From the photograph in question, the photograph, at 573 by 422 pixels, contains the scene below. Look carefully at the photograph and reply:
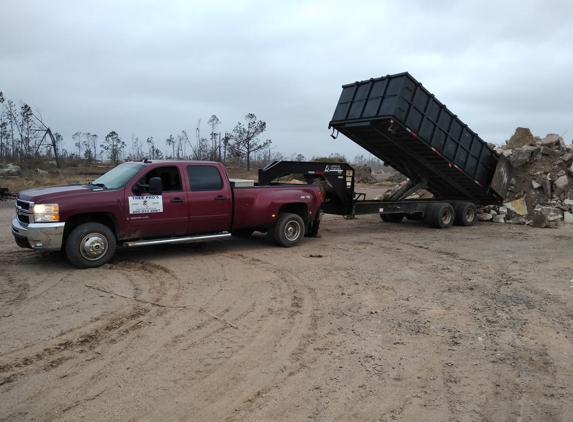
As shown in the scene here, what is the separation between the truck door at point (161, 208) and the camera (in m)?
8.22

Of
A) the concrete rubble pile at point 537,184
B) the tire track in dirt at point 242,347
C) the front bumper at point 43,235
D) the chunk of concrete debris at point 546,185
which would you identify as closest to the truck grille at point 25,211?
the front bumper at point 43,235

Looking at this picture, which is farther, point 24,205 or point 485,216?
point 485,216

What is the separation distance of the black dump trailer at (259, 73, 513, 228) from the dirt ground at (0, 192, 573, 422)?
337 centimetres

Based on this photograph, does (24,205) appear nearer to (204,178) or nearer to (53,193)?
(53,193)

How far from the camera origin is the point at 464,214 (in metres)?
14.7

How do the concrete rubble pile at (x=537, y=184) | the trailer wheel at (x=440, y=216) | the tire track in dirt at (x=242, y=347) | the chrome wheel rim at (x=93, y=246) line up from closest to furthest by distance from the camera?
the tire track in dirt at (x=242, y=347) → the chrome wheel rim at (x=93, y=246) → the trailer wheel at (x=440, y=216) → the concrete rubble pile at (x=537, y=184)

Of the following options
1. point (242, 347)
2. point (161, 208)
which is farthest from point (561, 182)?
point (242, 347)

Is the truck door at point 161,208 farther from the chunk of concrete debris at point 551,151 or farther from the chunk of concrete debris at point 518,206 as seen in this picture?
the chunk of concrete debris at point 551,151

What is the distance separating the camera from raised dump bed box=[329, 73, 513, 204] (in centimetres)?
1171

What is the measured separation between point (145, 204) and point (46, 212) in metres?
1.58

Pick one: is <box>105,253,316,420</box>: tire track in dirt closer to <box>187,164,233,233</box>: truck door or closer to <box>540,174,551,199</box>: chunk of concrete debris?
<box>187,164,233,233</box>: truck door

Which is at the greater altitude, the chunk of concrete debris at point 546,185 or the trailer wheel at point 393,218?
the chunk of concrete debris at point 546,185

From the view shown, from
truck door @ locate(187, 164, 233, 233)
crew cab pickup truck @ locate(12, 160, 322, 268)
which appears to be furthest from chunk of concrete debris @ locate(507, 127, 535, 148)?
truck door @ locate(187, 164, 233, 233)

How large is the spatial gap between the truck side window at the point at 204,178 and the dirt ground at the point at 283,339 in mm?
1371
